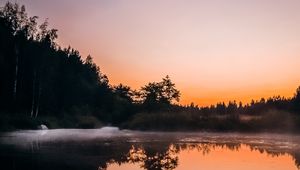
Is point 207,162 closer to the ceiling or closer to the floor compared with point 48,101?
closer to the floor

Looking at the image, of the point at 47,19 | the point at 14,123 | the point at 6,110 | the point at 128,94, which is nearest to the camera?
the point at 14,123

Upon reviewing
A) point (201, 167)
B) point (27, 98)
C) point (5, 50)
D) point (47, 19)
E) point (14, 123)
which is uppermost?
point (47, 19)

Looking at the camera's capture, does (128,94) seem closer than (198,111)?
No

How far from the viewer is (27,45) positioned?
5731cm

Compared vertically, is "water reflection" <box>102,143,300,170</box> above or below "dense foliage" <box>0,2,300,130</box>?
below

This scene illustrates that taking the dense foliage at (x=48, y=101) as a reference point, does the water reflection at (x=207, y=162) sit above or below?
below

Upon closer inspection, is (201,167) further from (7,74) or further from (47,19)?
(47,19)

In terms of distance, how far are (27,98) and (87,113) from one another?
1551 cm

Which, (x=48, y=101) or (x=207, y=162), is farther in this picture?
(x=48, y=101)

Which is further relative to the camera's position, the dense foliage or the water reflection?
the dense foliage

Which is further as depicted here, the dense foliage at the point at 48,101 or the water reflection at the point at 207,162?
the dense foliage at the point at 48,101

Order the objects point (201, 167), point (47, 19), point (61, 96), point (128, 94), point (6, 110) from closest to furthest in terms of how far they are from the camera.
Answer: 1. point (201, 167)
2. point (6, 110)
3. point (47, 19)
4. point (61, 96)
5. point (128, 94)

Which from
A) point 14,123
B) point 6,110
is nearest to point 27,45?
point 6,110

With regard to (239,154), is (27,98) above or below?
above
